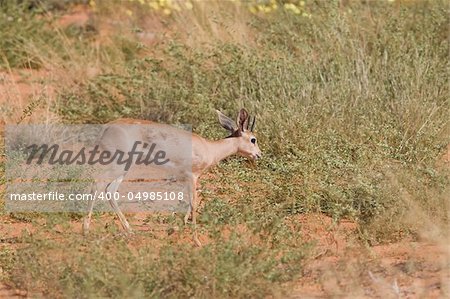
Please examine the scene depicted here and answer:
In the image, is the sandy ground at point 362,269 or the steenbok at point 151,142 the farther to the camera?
the steenbok at point 151,142

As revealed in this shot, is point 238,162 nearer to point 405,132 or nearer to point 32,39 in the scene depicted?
point 405,132

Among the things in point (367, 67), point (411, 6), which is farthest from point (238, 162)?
point (411, 6)

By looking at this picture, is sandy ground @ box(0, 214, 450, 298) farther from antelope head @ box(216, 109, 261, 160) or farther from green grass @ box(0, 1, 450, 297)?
antelope head @ box(216, 109, 261, 160)

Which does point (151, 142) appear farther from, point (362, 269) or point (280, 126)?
point (362, 269)

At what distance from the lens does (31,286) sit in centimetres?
622

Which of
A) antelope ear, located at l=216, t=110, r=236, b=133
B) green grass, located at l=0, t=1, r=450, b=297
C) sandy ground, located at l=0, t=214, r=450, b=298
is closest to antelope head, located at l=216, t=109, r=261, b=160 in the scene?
antelope ear, located at l=216, t=110, r=236, b=133

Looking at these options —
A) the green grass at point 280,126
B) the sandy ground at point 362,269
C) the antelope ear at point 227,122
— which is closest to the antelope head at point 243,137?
the antelope ear at point 227,122

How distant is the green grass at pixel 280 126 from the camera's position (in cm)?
592

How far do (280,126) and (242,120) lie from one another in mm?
881

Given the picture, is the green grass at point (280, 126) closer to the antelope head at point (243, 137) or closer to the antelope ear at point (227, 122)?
the antelope head at point (243, 137)

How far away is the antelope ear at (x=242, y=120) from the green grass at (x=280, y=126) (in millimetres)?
352

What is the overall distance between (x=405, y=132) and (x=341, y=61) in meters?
1.74

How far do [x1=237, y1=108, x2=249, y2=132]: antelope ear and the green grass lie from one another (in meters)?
0.35

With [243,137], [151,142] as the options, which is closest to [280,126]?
[243,137]
